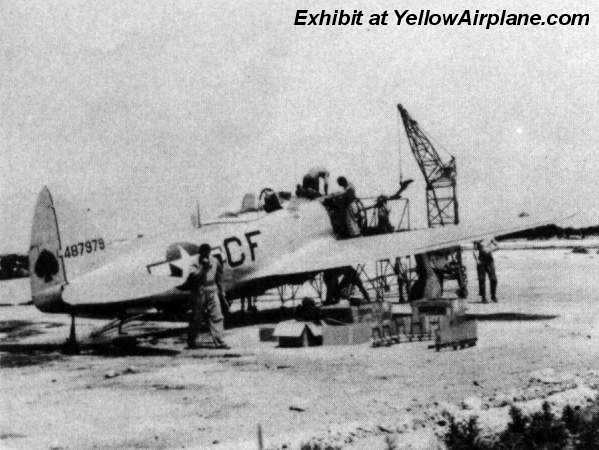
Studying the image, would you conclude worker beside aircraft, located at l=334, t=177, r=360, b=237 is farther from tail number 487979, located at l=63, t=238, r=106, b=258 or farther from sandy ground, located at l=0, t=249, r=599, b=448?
tail number 487979, located at l=63, t=238, r=106, b=258

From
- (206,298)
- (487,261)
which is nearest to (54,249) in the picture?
(206,298)

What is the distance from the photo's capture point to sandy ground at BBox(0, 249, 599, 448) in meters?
6.08

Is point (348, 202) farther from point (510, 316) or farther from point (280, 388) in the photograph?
point (280, 388)

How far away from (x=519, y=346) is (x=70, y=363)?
6.96 meters

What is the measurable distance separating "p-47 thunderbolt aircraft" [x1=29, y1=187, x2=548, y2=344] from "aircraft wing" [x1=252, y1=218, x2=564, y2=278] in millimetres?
22

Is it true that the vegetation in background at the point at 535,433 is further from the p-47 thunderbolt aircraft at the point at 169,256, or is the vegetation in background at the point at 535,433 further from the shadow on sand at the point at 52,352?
the p-47 thunderbolt aircraft at the point at 169,256

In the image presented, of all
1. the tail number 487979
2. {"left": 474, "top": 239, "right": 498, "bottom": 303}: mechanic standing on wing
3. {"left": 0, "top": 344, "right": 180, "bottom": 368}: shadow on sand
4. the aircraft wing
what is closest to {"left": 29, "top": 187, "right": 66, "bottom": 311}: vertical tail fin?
the tail number 487979

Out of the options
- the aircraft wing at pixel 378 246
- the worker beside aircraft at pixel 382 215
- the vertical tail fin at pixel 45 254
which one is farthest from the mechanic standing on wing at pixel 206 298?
the worker beside aircraft at pixel 382 215

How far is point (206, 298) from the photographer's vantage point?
36.8ft

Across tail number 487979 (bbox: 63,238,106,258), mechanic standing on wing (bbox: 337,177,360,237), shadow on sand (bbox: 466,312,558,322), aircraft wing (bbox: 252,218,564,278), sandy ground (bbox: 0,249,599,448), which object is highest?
mechanic standing on wing (bbox: 337,177,360,237)

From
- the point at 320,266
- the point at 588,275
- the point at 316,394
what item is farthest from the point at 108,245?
the point at 588,275

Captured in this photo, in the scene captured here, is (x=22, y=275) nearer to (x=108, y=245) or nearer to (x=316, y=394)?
(x=108, y=245)

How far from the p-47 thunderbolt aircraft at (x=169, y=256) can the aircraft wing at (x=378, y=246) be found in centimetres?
2

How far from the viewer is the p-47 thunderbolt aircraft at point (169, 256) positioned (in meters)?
11.1
